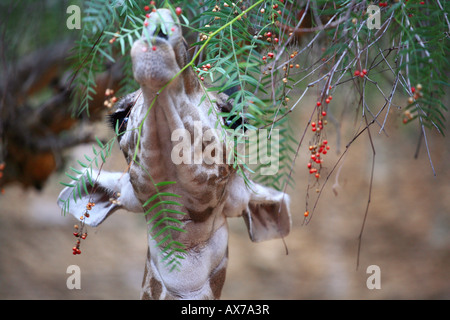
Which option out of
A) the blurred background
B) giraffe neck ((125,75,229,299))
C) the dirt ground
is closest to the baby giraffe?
giraffe neck ((125,75,229,299))

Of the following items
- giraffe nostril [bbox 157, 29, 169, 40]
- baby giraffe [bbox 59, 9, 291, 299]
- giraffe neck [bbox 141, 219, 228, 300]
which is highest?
giraffe nostril [bbox 157, 29, 169, 40]

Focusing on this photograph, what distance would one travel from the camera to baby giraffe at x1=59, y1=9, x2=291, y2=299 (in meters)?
0.66

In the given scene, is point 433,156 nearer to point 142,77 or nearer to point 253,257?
point 253,257

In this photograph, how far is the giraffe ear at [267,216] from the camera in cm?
109

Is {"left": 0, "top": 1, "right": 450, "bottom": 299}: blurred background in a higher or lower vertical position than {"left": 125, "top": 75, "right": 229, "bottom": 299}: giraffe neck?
higher

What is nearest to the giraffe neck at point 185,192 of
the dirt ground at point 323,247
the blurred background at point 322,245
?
the blurred background at point 322,245

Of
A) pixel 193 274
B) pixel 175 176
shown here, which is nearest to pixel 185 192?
pixel 175 176

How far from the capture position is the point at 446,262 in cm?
416

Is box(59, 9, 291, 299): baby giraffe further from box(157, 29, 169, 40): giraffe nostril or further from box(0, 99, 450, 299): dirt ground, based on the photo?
box(0, 99, 450, 299): dirt ground

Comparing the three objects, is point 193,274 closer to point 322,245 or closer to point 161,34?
point 161,34

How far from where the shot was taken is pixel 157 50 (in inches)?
25.3

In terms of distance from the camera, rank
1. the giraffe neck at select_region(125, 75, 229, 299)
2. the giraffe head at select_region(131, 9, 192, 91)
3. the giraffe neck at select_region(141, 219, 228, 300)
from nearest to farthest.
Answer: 1. the giraffe head at select_region(131, 9, 192, 91)
2. the giraffe neck at select_region(125, 75, 229, 299)
3. the giraffe neck at select_region(141, 219, 228, 300)

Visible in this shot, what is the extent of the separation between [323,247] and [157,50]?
12.9ft
